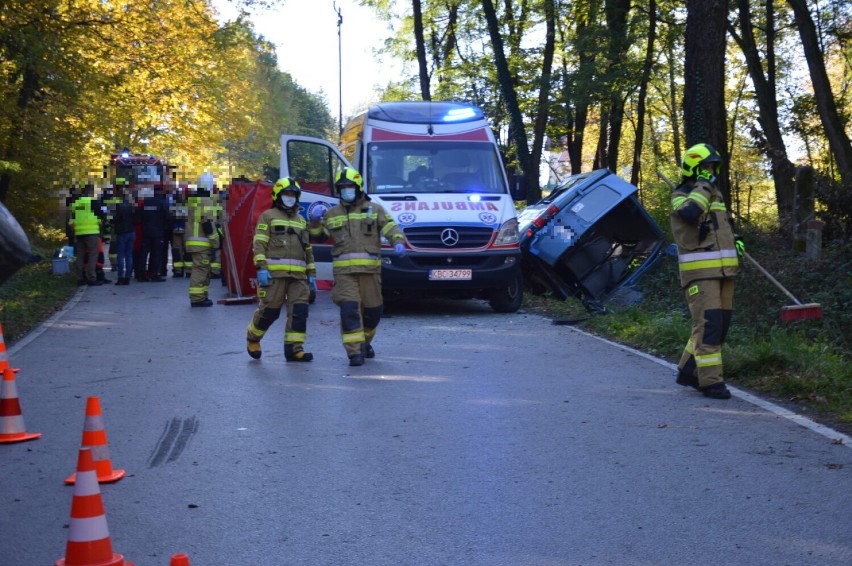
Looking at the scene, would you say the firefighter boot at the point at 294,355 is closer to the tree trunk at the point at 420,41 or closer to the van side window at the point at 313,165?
the van side window at the point at 313,165

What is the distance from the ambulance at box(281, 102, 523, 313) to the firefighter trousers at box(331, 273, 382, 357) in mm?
2923

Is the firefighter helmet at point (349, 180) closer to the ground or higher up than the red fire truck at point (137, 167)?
closer to the ground

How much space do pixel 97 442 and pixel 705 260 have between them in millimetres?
4744

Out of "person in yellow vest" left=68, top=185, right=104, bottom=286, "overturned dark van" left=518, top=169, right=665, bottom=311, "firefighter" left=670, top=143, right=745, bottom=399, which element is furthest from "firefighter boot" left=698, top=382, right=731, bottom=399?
"person in yellow vest" left=68, top=185, right=104, bottom=286

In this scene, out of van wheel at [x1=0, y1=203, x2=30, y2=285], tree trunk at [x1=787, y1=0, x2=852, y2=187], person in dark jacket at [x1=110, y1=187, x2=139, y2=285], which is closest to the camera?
van wheel at [x1=0, y1=203, x2=30, y2=285]

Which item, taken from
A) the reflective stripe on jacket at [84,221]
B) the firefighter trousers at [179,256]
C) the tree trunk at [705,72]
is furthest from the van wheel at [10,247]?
the firefighter trousers at [179,256]

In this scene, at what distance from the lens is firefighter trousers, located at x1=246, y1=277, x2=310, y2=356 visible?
1078cm

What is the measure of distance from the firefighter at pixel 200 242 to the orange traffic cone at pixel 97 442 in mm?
10563

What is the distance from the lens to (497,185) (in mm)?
15508

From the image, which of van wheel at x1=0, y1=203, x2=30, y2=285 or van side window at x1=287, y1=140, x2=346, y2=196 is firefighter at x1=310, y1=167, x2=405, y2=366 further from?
van wheel at x1=0, y1=203, x2=30, y2=285

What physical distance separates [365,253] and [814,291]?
20.4ft

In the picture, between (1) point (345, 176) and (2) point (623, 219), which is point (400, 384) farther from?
(2) point (623, 219)

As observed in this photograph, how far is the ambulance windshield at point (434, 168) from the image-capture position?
49.8 feet

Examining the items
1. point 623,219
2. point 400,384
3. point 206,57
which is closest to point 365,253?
point 400,384
